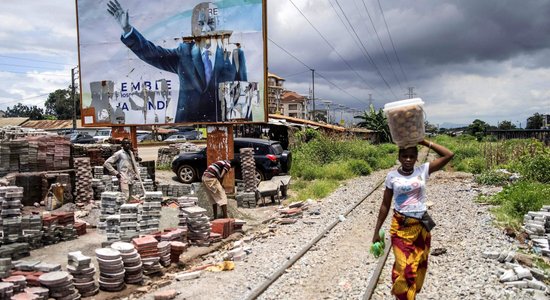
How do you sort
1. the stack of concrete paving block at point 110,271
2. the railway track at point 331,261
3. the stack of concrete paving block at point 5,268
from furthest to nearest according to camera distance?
the stack of concrete paving block at point 110,271, the railway track at point 331,261, the stack of concrete paving block at point 5,268

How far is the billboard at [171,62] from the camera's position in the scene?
1581 cm

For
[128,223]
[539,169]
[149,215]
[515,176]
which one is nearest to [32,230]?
[128,223]

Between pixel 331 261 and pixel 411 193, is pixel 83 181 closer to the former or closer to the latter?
pixel 331 261

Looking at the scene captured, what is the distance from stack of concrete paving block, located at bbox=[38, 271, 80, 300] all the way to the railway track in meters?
2.31

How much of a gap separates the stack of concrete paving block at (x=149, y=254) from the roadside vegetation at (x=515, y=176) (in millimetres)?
6854

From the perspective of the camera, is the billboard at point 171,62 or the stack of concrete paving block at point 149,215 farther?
the billboard at point 171,62

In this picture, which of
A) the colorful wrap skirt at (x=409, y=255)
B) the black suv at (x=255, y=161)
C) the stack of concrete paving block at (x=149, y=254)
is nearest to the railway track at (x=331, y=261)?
the colorful wrap skirt at (x=409, y=255)

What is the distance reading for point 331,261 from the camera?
24.3 feet

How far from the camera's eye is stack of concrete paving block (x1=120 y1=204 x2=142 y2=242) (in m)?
8.33

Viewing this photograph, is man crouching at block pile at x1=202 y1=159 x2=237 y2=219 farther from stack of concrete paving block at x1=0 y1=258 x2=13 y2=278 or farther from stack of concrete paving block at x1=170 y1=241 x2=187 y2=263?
stack of concrete paving block at x1=0 y1=258 x2=13 y2=278

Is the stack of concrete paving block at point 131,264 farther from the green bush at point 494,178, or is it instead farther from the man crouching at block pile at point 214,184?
the green bush at point 494,178

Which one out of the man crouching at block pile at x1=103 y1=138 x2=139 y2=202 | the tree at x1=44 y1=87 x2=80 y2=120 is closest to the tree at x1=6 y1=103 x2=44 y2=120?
the tree at x1=44 y1=87 x2=80 y2=120

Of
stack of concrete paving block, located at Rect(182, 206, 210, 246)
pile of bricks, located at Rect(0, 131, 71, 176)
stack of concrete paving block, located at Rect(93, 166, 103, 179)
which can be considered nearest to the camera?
stack of concrete paving block, located at Rect(182, 206, 210, 246)

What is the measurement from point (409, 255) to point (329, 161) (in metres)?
20.7
